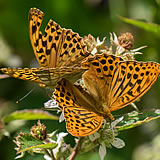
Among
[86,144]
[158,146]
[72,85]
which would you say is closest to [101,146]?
[86,144]

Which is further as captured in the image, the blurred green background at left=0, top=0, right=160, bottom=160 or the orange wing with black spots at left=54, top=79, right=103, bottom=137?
the blurred green background at left=0, top=0, right=160, bottom=160

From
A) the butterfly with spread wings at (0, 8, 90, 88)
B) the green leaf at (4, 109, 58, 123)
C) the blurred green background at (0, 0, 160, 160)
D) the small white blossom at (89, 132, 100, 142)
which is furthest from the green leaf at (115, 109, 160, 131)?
the blurred green background at (0, 0, 160, 160)

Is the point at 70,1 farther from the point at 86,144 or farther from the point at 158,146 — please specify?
the point at 86,144

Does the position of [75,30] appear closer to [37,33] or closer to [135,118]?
[37,33]

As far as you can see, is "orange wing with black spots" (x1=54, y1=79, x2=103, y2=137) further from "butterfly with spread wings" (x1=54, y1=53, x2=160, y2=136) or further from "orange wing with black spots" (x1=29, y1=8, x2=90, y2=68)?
"orange wing with black spots" (x1=29, y1=8, x2=90, y2=68)

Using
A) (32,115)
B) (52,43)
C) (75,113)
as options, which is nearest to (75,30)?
(32,115)

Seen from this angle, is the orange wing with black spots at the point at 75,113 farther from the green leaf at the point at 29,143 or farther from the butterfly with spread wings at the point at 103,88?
the green leaf at the point at 29,143

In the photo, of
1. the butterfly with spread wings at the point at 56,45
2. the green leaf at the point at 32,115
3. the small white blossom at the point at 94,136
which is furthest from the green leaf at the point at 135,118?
the green leaf at the point at 32,115

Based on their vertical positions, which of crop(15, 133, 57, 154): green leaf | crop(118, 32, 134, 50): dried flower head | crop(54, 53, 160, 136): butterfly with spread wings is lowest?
crop(15, 133, 57, 154): green leaf
